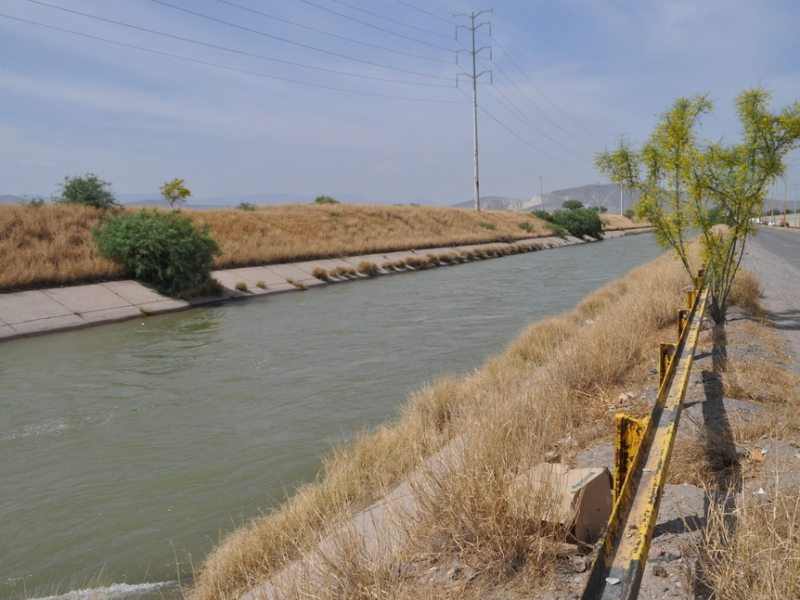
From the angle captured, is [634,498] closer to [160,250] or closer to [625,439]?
[625,439]

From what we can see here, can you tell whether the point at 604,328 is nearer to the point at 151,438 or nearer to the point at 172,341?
the point at 151,438

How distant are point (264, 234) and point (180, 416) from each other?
26.0 metres

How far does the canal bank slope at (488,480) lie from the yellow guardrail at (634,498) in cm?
44

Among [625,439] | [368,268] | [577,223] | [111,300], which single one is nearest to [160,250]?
[111,300]

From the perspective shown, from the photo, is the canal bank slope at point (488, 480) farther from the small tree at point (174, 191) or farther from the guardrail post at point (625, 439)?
the small tree at point (174, 191)

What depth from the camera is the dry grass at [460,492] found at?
3396 mm

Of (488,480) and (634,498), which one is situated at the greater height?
(634,498)

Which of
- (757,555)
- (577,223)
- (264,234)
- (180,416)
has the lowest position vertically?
(180,416)

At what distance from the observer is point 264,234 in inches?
1382

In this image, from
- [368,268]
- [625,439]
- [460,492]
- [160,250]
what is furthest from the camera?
[368,268]

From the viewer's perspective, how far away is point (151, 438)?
8852mm

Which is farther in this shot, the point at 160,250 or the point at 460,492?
the point at 160,250

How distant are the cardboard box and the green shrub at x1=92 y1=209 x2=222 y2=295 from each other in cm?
2059

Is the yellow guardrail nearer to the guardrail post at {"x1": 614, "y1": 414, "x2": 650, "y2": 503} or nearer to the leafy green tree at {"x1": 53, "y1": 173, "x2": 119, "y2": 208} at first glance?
the guardrail post at {"x1": 614, "y1": 414, "x2": 650, "y2": 503}
